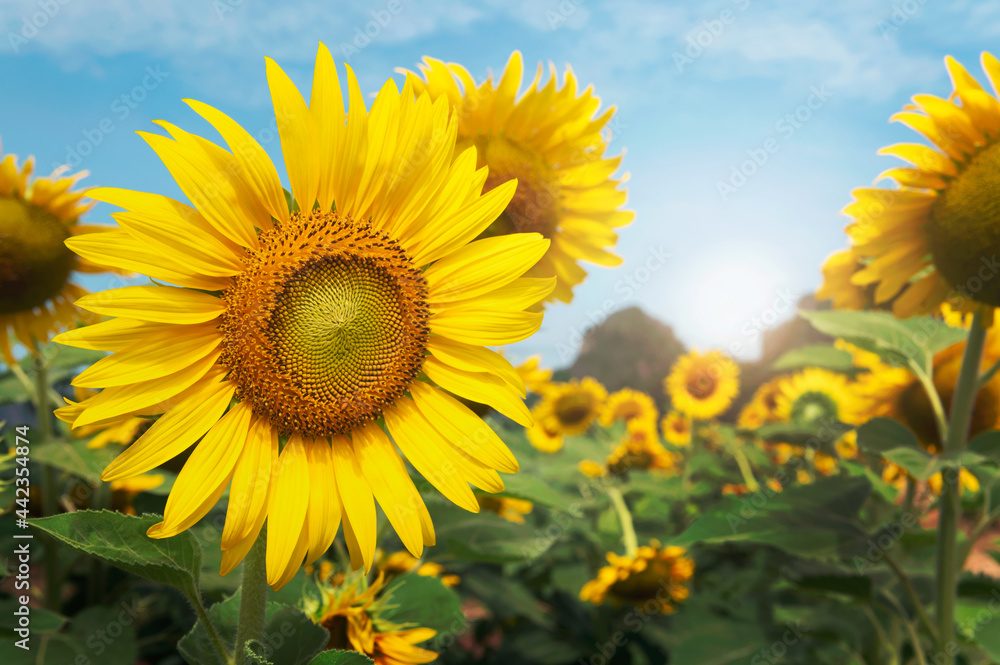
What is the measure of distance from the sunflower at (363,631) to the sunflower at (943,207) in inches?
59.7

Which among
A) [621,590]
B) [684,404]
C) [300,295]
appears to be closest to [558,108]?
[300,295]

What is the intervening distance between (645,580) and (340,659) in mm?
2183

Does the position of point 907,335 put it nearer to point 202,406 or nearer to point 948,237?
point 948,237

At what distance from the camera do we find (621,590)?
2.83m

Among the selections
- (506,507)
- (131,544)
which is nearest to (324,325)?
(131,544)

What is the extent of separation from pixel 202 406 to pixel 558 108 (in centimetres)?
105

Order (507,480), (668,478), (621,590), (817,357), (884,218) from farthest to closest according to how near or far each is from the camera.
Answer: (668,478), (817,357), (621,590), (884,218), (507,480)

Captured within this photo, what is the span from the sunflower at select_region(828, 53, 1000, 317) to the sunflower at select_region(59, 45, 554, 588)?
1.23 metres

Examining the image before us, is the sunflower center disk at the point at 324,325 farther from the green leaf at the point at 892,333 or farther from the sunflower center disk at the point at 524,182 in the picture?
the green leaf at the point at 892,333

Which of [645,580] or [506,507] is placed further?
[506,507]

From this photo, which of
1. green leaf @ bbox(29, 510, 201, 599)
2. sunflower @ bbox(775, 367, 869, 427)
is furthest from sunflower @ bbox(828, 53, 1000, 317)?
sunflower @ bbox(775, 367, 869, 427)

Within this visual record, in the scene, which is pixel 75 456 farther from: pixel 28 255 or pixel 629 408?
pixel 629 408

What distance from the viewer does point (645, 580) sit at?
2783 mm

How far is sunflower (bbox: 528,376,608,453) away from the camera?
4.76 m
